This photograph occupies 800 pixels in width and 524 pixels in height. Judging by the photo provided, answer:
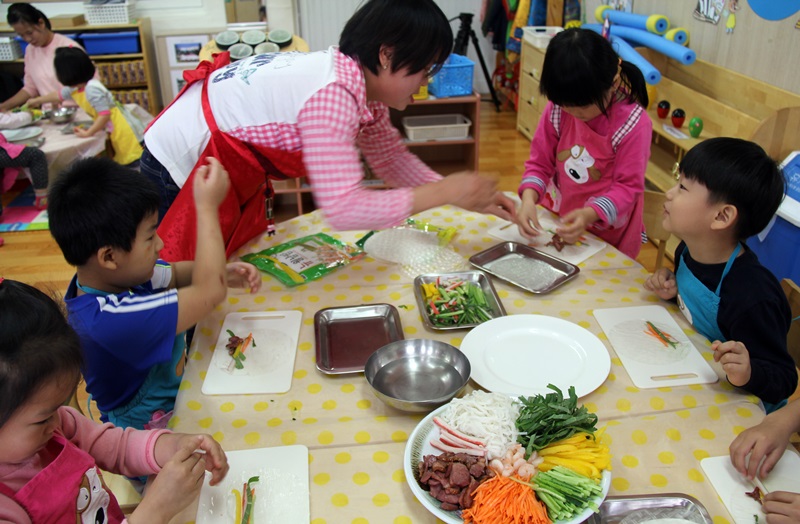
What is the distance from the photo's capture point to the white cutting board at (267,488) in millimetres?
997

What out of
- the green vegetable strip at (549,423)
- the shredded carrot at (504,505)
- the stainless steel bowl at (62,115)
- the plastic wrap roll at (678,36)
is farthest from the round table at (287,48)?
the shredded carrot at (504,505)

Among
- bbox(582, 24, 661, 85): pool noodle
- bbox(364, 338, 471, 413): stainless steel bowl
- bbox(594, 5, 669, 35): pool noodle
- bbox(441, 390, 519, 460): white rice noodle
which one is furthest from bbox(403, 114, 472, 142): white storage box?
bbox(441, 390, 519, 460): white rice noodle

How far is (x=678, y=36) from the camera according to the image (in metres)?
3.64

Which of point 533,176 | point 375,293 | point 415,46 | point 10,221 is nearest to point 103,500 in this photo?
point 375,293

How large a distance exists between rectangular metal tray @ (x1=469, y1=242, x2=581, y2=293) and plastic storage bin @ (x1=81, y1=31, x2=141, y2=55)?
16.0ft

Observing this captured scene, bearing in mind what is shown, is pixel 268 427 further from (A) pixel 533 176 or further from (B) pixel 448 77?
(B) pixel 448 77

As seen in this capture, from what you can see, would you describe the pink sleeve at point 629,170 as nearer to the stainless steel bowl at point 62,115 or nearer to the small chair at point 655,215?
the small chair at point 655,215

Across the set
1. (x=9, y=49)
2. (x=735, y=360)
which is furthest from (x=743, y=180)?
(x=9, y=49)

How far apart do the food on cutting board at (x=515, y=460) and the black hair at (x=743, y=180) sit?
0.62 metres

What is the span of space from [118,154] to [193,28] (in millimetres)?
1991

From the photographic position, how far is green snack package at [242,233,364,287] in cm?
171

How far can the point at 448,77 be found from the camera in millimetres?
3965

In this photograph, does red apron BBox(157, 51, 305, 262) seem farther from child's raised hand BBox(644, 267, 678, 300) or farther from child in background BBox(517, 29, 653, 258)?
child's raised hand BBox(644, 267, 678, 300)

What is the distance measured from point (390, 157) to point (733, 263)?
1.00 m
